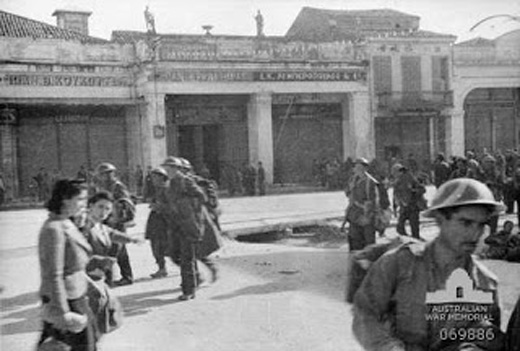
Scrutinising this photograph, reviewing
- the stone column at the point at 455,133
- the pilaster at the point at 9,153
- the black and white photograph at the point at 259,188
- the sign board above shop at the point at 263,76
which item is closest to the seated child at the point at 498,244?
the black and white photograph at the point at 259,188

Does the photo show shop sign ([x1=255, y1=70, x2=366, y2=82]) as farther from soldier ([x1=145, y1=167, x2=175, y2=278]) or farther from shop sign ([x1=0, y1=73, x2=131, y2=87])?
soldier ([x1=145, y1=167, x2=175, y2=278])

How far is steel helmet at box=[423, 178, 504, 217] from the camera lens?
2.20 m

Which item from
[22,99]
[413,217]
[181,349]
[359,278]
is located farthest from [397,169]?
[22,99]

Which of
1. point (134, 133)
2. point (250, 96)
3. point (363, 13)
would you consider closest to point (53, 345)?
point (134, 133)

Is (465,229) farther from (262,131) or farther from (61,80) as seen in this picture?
(262,131)

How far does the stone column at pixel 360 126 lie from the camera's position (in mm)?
22141

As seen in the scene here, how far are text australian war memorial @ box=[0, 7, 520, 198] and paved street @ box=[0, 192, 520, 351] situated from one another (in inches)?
376

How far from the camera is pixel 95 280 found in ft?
12.6

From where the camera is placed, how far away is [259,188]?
63.3 feet

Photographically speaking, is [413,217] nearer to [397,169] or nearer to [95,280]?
[397,169]

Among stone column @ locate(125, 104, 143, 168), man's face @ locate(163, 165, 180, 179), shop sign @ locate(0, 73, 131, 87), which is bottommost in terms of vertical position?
man's face @ locate(163, 165, 180, 179)

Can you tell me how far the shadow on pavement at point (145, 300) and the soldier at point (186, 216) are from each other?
180 mm

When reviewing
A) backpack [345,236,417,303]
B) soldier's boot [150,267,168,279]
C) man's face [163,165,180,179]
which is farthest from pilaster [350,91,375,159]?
backpack [345,236,417,303]

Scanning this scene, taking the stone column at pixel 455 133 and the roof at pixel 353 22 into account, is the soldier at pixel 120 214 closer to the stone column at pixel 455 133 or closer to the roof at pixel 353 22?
the roof at pixel 353 22
